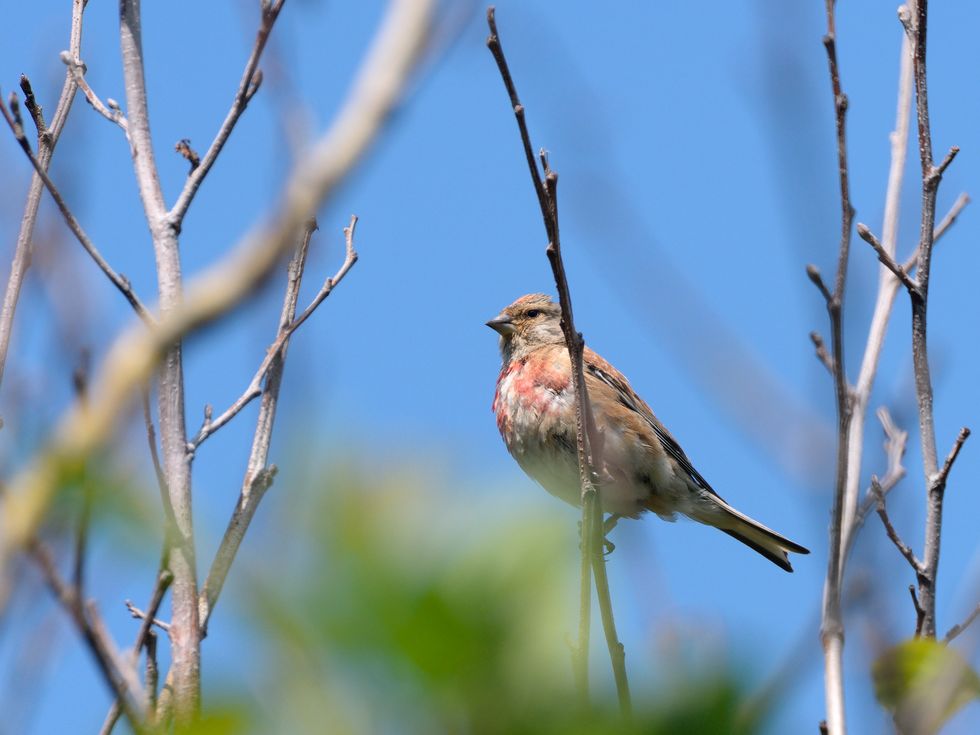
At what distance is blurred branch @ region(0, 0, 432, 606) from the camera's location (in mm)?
1278

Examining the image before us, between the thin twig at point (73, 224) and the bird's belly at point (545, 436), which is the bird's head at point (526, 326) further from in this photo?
the thin twig at point (73, 224)

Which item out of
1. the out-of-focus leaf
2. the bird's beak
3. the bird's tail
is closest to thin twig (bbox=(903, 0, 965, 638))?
the out-of-focus leaf

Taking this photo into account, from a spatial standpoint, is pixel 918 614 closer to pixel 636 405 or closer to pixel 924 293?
pixel 924 293

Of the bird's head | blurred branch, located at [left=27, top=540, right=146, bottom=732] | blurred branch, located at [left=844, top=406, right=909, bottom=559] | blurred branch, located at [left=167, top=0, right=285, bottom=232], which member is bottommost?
blurred branch, located at [left=27, top=540, right=146, bottom=732]

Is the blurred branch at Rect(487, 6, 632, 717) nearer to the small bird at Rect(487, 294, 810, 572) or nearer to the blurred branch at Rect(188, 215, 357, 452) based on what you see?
the blurred branch at Rect(188, 215, 357, 452)

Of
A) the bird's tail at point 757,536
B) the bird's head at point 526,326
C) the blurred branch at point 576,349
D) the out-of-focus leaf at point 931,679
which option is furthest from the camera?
the bird's head at point 526,326

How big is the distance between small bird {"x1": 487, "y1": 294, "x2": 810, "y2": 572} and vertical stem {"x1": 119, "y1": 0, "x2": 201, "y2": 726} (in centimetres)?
346

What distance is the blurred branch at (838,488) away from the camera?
237 cm

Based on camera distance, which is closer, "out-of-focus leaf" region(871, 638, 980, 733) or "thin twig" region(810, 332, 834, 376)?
"out-of-focus leaf" region(871, 638, 980, 733)

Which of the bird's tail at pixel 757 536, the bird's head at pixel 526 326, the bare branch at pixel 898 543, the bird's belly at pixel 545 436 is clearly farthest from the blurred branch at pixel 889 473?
the bird's head at pixel 526 326

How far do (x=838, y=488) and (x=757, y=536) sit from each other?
5.26 m

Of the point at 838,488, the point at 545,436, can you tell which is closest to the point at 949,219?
the point at 838,488

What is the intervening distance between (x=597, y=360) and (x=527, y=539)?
6820mm

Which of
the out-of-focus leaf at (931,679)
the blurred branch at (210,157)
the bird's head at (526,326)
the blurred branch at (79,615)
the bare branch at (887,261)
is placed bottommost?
the out-of-focus leaf at (931,679)
